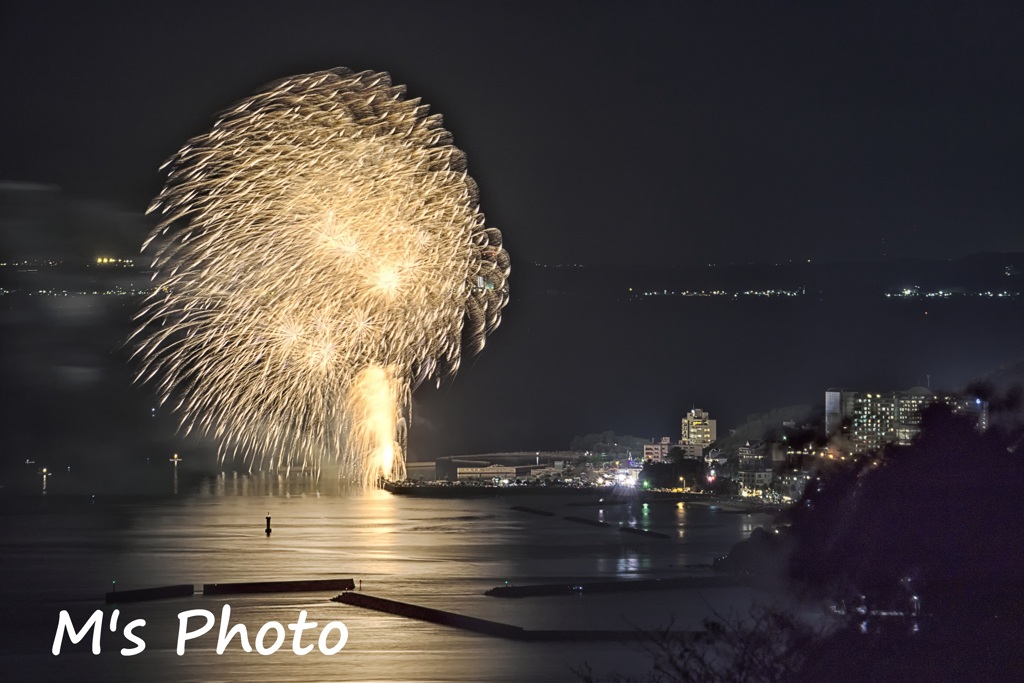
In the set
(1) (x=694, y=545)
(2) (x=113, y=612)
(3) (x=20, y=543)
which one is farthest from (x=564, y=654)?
(3) (x=20, y=543)

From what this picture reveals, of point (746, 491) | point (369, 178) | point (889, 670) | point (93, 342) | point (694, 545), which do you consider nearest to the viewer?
point (889, 670)

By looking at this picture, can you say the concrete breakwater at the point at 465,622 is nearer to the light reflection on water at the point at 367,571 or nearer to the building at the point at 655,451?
the light reflection on water at the point at 367,571

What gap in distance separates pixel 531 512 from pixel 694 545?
2070 cm

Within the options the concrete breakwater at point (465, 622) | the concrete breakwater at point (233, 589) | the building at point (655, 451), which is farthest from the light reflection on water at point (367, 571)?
the building at point (655, 451)

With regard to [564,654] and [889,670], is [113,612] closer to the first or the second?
[564,654]

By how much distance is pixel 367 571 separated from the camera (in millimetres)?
33719

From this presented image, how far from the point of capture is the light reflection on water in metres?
20.3

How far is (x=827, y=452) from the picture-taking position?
170 ft

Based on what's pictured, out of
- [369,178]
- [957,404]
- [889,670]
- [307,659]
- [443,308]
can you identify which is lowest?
[307,659]

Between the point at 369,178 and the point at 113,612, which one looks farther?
the point at 113,612

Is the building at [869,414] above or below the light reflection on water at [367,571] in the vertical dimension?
above

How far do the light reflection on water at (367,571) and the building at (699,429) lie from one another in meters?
29.0

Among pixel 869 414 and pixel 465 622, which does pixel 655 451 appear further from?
pixel 465 622

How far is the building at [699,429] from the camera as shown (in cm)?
9425
